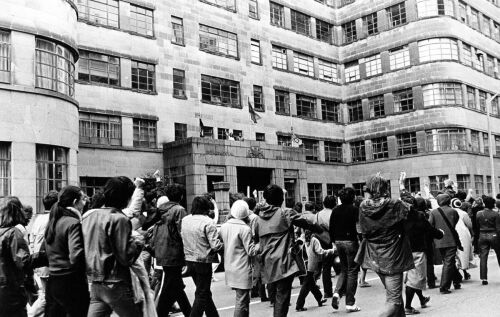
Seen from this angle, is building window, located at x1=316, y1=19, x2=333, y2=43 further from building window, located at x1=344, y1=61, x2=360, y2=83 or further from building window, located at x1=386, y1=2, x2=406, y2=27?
building window, located at x1=386, y1=2, x2=406, y2=27

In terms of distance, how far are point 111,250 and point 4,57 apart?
14.7 m

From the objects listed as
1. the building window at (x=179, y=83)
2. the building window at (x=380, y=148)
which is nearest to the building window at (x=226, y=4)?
the building window at (x=179, y=83)

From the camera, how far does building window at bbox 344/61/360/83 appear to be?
41.8 meters

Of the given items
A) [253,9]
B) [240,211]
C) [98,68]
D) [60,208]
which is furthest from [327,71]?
[60,208]

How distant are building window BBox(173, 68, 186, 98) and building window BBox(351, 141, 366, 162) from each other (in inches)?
655

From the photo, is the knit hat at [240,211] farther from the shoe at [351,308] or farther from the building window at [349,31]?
the building window at [349,31]

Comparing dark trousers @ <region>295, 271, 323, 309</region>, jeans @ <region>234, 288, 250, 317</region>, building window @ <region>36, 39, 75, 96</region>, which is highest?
building window @ <region>36, 39, 75, 96</region>

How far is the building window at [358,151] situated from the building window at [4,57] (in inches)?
1131

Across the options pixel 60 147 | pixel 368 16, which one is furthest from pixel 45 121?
pixel 368 16

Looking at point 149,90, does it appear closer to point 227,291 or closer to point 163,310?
point 227,291

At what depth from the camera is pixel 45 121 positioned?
723 inches

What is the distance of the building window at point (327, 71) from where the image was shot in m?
40.8

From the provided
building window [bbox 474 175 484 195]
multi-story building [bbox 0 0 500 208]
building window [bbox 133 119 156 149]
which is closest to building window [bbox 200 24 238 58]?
multi-story building [bbox 0 0 500 208]

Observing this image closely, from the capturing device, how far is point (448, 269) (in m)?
10.7
